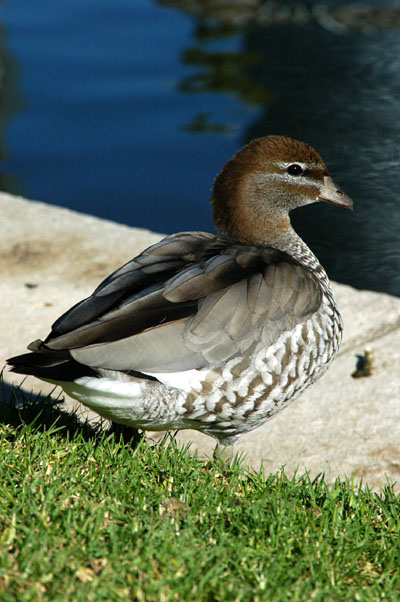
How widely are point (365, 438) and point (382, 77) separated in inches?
252

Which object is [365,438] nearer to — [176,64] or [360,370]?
[360,370]

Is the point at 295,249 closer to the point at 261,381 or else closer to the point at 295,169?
the point at 295,169

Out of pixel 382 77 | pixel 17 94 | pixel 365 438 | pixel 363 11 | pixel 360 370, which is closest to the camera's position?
pixel 365 438

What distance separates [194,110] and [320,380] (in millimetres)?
5536

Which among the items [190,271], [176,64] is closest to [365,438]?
[190,271]

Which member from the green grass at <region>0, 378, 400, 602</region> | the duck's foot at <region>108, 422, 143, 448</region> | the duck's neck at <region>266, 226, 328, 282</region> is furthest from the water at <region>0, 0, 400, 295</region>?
the green grass at <region>0, 378, 400, 602</region>

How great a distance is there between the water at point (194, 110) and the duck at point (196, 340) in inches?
107

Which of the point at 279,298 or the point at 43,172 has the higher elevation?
the point at 279,298

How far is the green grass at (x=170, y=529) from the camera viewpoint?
2.85m

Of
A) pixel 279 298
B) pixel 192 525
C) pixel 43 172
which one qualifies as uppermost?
pixel 279 298

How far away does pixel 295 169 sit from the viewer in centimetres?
444

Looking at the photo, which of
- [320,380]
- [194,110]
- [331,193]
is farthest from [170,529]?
[194,110]

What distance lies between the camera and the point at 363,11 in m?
11.9

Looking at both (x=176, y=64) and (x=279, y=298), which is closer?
(x=279, y=298)
